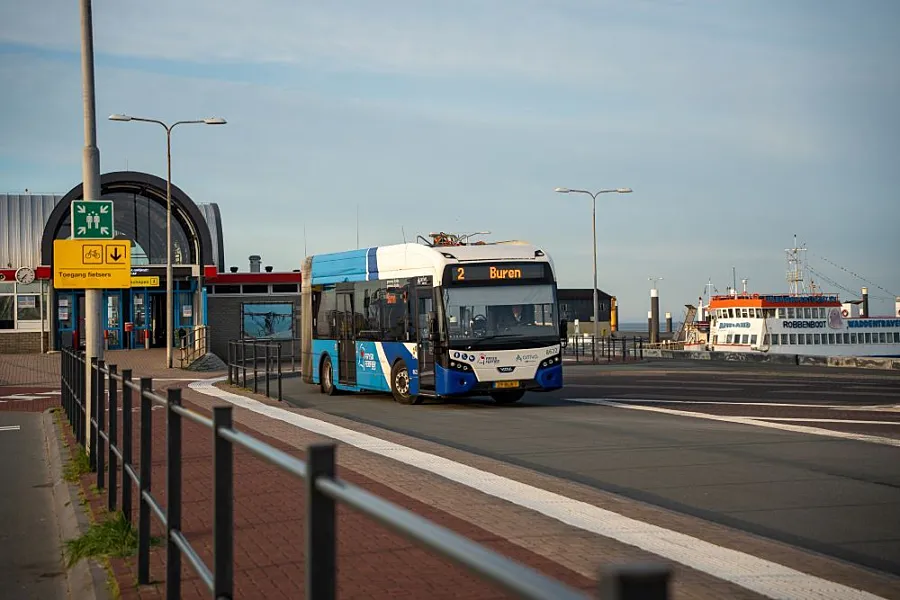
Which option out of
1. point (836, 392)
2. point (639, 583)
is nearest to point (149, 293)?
point (836, 392)

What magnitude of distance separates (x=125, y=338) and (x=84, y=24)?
139 feet

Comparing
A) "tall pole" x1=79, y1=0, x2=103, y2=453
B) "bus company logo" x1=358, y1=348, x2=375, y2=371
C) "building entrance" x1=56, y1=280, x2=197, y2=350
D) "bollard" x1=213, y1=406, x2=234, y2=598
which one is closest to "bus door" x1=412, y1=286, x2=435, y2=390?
"bus company logo" x1=358, y1=348, x2=375, y2=371

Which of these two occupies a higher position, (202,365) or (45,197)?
(45,197)

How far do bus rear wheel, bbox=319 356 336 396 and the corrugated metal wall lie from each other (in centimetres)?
3737

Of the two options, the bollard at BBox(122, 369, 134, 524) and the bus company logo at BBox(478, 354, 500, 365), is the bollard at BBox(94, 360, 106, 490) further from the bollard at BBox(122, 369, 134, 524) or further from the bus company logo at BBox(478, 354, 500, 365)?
the bus company logo at BBox(478, 354, 500, 365)

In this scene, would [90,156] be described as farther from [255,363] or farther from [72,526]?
[255,363]

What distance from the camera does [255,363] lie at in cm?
2647

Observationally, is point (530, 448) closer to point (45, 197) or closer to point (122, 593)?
point (122, 593)

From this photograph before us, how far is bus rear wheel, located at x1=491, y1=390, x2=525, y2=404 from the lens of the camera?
23.5m

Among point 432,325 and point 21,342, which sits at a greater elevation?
point 432,325

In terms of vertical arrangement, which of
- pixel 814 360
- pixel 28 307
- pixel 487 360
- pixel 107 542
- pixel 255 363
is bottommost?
pixel 814 360

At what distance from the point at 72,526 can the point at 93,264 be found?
5.01 m

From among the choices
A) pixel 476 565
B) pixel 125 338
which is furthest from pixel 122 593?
pixel 125 338

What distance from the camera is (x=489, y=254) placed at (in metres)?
22.7
